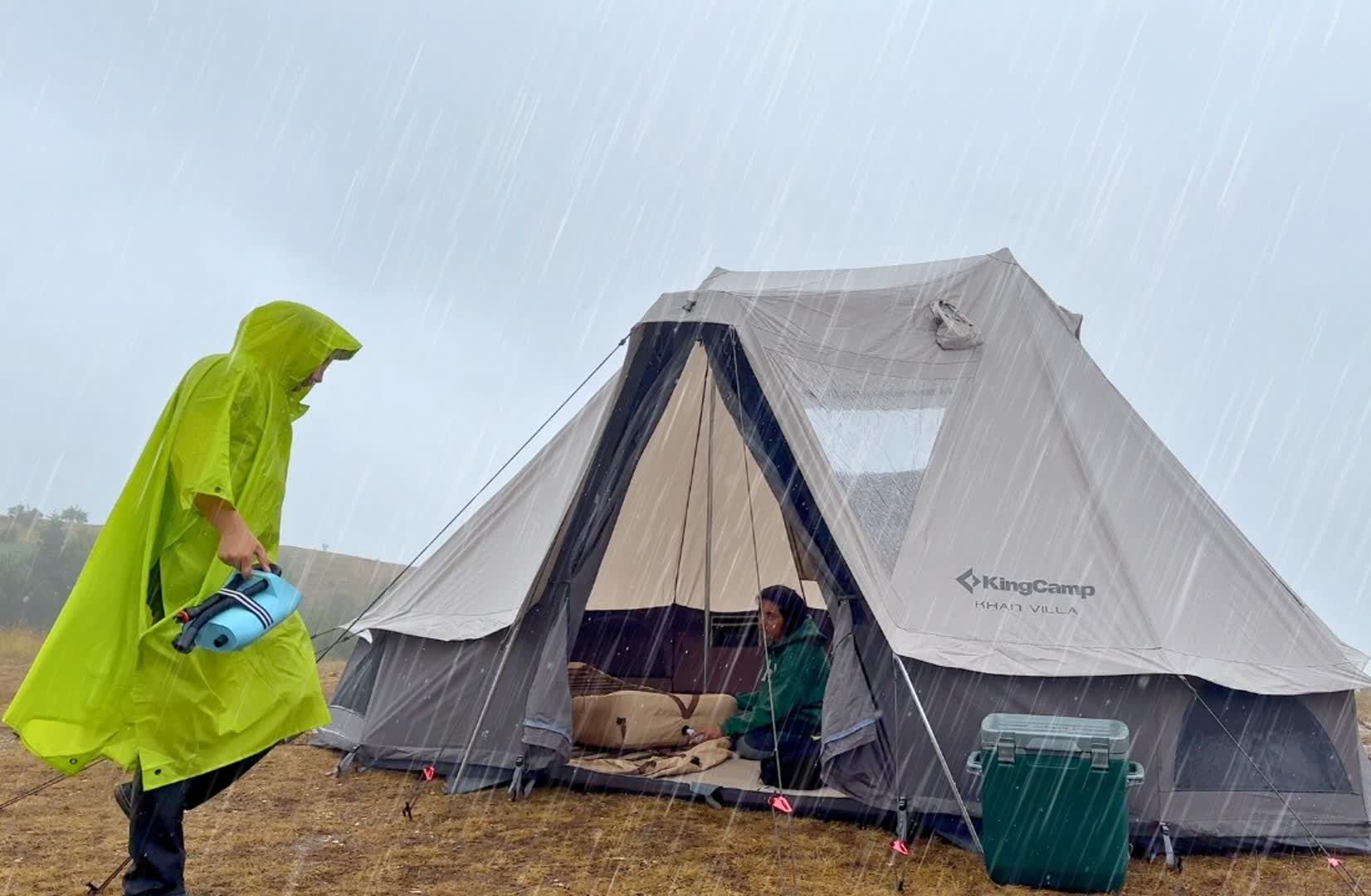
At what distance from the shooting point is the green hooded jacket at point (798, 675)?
5.36 meters

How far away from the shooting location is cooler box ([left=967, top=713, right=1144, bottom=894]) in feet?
13.2

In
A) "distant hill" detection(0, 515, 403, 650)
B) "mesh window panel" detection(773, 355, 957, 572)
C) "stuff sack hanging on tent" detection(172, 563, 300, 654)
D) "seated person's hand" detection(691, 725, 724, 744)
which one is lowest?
"distant hill" detection(0, 515, 403, 650)

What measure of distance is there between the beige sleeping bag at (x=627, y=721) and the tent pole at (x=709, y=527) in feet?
4.48

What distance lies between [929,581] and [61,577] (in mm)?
17657

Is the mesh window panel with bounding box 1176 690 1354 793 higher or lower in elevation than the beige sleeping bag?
higher

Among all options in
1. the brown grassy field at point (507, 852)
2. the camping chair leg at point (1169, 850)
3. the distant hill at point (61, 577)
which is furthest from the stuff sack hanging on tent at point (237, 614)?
the distant hill at point (61, 577)

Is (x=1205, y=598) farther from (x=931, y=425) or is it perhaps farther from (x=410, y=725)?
(x=410, y=725)

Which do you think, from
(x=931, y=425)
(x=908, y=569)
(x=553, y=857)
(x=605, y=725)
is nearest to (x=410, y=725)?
(x=605, y=725)

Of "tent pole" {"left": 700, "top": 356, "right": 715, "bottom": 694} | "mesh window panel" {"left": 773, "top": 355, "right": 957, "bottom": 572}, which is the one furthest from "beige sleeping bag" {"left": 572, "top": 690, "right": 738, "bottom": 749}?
"mesh window panel" {"left": 773, "top": 355, "right": 957, "bottom": 572}

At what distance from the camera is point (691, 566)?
7.99 metres

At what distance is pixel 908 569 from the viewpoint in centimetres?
494

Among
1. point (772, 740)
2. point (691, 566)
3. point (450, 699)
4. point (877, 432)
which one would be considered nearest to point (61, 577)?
point (691, 566)

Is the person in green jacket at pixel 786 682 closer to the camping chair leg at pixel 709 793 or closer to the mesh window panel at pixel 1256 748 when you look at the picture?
the camping chair leg at pixel 709 793

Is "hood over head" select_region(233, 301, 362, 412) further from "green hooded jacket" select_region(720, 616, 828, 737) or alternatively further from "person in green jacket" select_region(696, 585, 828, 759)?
"green hooded jacket" select_region(720, 616, 828, 737)
